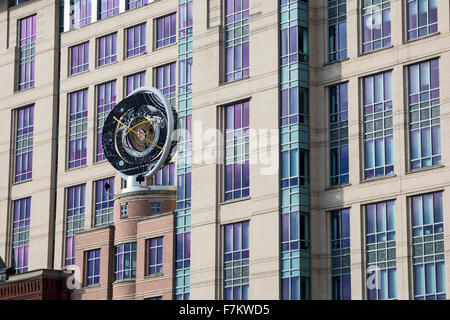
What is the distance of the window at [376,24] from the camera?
59.4 m

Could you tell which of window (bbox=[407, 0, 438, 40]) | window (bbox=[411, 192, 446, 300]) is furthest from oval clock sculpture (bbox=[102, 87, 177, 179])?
window (bbox=[411, 192, 446, 300])

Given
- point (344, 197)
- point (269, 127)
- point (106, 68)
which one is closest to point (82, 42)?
point (106, 68)

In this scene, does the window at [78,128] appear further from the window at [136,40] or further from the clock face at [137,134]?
the window at [136,40]

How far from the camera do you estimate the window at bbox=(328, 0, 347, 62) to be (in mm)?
61531

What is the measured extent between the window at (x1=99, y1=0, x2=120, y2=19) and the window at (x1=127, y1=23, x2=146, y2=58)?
7.59 ft

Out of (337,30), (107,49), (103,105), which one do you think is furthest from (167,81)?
(337,30)

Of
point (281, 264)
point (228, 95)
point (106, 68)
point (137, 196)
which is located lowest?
point (281, 264)

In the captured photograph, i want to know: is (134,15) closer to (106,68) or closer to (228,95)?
(106,68)

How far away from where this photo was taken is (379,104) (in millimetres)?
59031

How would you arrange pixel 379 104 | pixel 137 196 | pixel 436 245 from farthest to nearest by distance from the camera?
pixel 137 196, pixel 379 104, pixel 436 245

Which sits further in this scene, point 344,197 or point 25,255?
point 25,255

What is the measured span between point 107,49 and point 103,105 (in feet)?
12.9

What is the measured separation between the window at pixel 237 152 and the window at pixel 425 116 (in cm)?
1007

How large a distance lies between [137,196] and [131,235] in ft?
8.04
